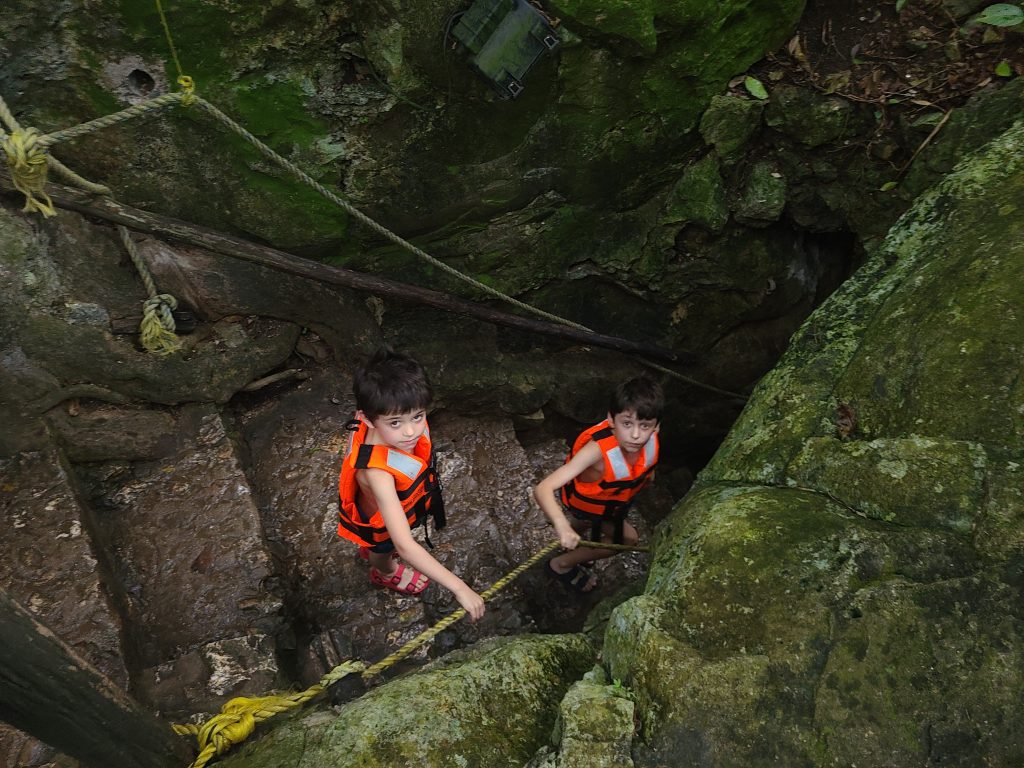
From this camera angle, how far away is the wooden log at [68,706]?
5.12 feet

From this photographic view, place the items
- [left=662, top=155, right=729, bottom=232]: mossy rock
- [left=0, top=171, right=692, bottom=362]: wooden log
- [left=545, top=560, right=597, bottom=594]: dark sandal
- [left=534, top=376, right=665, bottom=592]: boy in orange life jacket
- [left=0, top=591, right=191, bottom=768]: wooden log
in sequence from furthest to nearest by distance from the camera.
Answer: [left=545, top=560, right=597, bottom=594]: dark sandal → [left=662, top=155, right=729, bottom=232]: mossy rock → [left=0, top=171, right=692, bottom=362]: wooden log → [left=534, top=376, right=665, bottom=592]: boy in orange life jacket → [left=0, top=591, right=191, bottom=768]: wooden log

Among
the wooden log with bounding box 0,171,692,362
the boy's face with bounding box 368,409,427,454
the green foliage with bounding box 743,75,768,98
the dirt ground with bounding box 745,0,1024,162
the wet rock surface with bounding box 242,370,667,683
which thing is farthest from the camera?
the green foliage with bounding box 743,75,768,98

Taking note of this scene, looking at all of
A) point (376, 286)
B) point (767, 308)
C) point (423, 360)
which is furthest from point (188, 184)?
point (767, 308)

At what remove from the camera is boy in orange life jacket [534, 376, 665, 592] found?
118 inches

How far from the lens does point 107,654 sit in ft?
9.45

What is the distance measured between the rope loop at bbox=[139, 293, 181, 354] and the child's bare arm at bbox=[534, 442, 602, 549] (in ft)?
7.68

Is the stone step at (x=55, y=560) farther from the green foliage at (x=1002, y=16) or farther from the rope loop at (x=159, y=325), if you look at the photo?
the green foliage at (x=1002, y=16)

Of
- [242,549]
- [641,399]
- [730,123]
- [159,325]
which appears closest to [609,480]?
[641,399]

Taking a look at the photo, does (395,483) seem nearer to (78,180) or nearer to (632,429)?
(632,429)

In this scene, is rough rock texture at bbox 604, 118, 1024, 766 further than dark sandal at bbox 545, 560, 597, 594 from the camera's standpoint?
No

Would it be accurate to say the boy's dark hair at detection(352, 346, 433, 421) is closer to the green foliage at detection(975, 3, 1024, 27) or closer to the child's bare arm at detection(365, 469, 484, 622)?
the child's bare arm at detection(365, 469, 484, 622)

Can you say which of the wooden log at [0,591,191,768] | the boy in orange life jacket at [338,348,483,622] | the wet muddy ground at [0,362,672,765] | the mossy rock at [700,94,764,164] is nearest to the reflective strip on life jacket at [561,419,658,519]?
the wet muddy ground at [0,362,672,765]

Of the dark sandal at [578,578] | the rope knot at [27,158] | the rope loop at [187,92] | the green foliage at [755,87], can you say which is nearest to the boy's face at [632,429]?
the dark sandal at [578,578]

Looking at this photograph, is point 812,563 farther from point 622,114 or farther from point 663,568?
point 622,114
